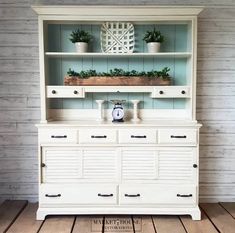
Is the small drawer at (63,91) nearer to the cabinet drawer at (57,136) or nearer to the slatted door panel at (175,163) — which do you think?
the cabinet drawer at (57,136)

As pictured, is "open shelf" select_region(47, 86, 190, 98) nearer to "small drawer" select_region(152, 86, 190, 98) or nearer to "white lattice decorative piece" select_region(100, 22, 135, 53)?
"small drawer" select_region(152, 86, 190, 98)

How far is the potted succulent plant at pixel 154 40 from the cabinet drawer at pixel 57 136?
1102 millimetres

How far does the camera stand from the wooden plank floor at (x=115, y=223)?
279 centimetres

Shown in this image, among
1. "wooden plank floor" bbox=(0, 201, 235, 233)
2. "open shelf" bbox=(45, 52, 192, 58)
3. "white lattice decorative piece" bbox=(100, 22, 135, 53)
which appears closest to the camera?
"wooden plank floor" bbox=(0, 201, 235, 233)

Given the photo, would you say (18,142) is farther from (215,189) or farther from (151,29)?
(215,189)

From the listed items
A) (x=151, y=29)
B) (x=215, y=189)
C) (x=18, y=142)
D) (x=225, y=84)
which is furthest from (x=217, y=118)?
(x=18, y=142)

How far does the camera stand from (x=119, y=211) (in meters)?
3.02

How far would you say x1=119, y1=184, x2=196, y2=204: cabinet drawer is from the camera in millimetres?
3014

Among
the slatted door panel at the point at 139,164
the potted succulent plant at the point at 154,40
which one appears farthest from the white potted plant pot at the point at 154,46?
the slatted door panel at the point at 139,164

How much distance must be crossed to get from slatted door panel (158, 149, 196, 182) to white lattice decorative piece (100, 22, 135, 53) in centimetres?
111

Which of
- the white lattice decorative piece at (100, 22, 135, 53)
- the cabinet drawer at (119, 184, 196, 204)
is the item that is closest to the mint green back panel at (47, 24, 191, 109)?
the white lattice decorative piece at (100, 22, 135, 53)

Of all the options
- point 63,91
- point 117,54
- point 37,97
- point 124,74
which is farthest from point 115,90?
point 37,97

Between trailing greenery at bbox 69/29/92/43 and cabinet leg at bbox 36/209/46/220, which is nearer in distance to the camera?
cabinet leg at bbox 36/209/46/220

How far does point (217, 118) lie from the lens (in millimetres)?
3461
